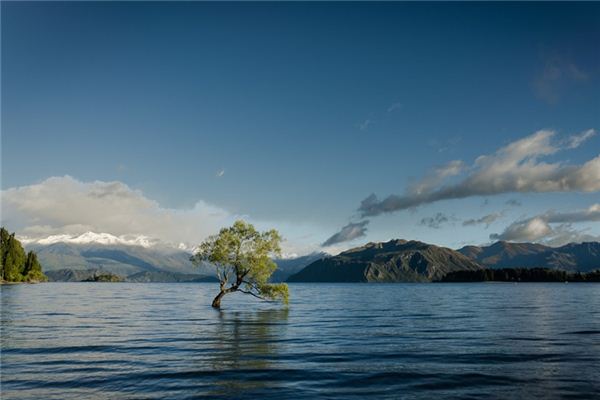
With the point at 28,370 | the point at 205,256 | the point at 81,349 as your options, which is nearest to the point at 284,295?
the point at 205,256

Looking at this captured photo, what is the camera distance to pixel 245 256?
284 ft

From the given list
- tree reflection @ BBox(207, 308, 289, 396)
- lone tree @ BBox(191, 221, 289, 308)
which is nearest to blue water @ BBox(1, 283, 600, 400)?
tree reflection @ BBox(207, 308, 289, 396)

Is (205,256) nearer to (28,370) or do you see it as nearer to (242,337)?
(242,337)

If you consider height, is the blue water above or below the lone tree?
below

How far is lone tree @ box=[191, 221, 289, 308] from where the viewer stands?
85750 millimetres

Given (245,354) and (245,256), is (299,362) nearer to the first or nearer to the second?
(245,354)

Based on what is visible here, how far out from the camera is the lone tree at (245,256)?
85.8 m

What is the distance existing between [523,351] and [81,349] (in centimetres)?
4093

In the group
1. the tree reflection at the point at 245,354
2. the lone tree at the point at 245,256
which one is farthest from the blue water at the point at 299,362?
the lone tree at the point at 245,256

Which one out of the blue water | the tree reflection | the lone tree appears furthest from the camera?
the lone tree

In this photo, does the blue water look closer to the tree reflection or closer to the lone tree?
the tree reflection

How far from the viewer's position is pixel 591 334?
172 feet

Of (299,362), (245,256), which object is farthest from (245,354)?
(245,256)

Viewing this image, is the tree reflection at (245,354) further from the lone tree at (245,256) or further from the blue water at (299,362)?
the lone tree at (245,256)
